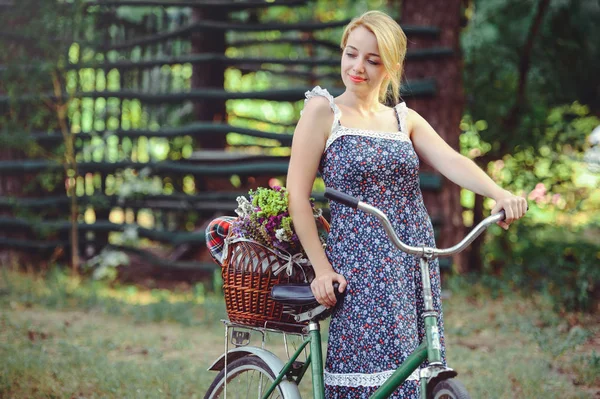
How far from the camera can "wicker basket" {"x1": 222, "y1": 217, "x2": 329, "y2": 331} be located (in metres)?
2.42

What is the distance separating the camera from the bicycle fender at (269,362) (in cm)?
247

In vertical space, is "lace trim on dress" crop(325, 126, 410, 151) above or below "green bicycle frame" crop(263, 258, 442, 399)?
above

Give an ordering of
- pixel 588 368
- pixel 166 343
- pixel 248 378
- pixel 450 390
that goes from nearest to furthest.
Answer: pixel 450 390 → pixel 248 378 → pixel 588 368 → pixel 166 343

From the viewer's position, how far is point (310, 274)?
251 cm

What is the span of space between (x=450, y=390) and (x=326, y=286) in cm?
51

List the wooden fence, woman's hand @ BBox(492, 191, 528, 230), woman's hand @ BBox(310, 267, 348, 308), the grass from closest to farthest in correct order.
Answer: woman's hand @ BBox(492, 191, 528, 230) < woman's hand @ BBox(310, 267, 348, 308) < the grass < the wooden fence

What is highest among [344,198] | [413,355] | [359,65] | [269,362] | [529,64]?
[529,64]

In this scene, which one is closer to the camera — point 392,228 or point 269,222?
point 392,228

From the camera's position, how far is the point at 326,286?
232cm

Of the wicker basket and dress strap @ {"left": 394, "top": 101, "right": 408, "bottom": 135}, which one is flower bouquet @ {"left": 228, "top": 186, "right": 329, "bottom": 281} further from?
dress strap @ {"left": 394, "top": 101, "right": 408, "bottom": 135}

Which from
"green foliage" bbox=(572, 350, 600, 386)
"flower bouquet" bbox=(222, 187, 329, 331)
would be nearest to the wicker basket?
"flower bouquet" bbox=(222, 187, 329, 331)

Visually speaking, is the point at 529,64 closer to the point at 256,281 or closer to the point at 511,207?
the point at 511,207

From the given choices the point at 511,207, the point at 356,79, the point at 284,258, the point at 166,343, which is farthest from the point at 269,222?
the point at 166,343

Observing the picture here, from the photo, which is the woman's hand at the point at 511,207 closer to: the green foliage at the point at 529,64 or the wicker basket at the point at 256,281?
the wicker basket at the point at 256,281
